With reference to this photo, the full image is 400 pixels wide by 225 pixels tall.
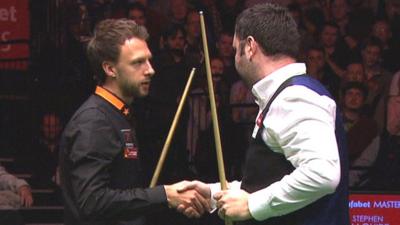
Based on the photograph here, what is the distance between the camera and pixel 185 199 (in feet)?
13.0

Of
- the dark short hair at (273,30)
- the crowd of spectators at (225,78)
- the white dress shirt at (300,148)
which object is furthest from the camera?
the crowd of spectators at (225,78)

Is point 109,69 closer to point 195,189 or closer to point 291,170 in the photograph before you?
point 195,189

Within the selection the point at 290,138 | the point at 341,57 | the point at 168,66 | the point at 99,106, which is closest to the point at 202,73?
the point at 168,66

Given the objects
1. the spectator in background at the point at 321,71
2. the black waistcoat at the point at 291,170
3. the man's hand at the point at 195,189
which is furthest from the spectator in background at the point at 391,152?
the black waistcoat at the point at 291,170

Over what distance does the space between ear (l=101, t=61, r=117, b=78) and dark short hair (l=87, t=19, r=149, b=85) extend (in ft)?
0.05

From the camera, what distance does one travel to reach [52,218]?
7973 millimetres

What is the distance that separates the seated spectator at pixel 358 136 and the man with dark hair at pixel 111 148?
12.3 feet

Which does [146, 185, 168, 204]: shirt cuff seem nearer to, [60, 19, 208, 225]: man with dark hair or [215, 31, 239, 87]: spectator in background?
[60, 19, 208, 225]: man with dark hair

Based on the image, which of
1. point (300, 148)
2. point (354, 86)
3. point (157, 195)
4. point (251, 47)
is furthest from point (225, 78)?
point (300, 148)

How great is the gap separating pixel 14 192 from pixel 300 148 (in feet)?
14.0

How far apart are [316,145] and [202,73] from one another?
185 inches

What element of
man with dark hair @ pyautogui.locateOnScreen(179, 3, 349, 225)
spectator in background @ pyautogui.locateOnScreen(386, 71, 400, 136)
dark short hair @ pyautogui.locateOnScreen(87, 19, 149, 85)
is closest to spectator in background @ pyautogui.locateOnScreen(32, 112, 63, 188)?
spectator in background @ pyautogui.locateOnScreen(386, 71, 400, 136)

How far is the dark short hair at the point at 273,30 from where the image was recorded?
359 cm

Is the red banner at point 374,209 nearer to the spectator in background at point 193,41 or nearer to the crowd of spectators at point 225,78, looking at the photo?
the crowd of spectators at point 225,78
